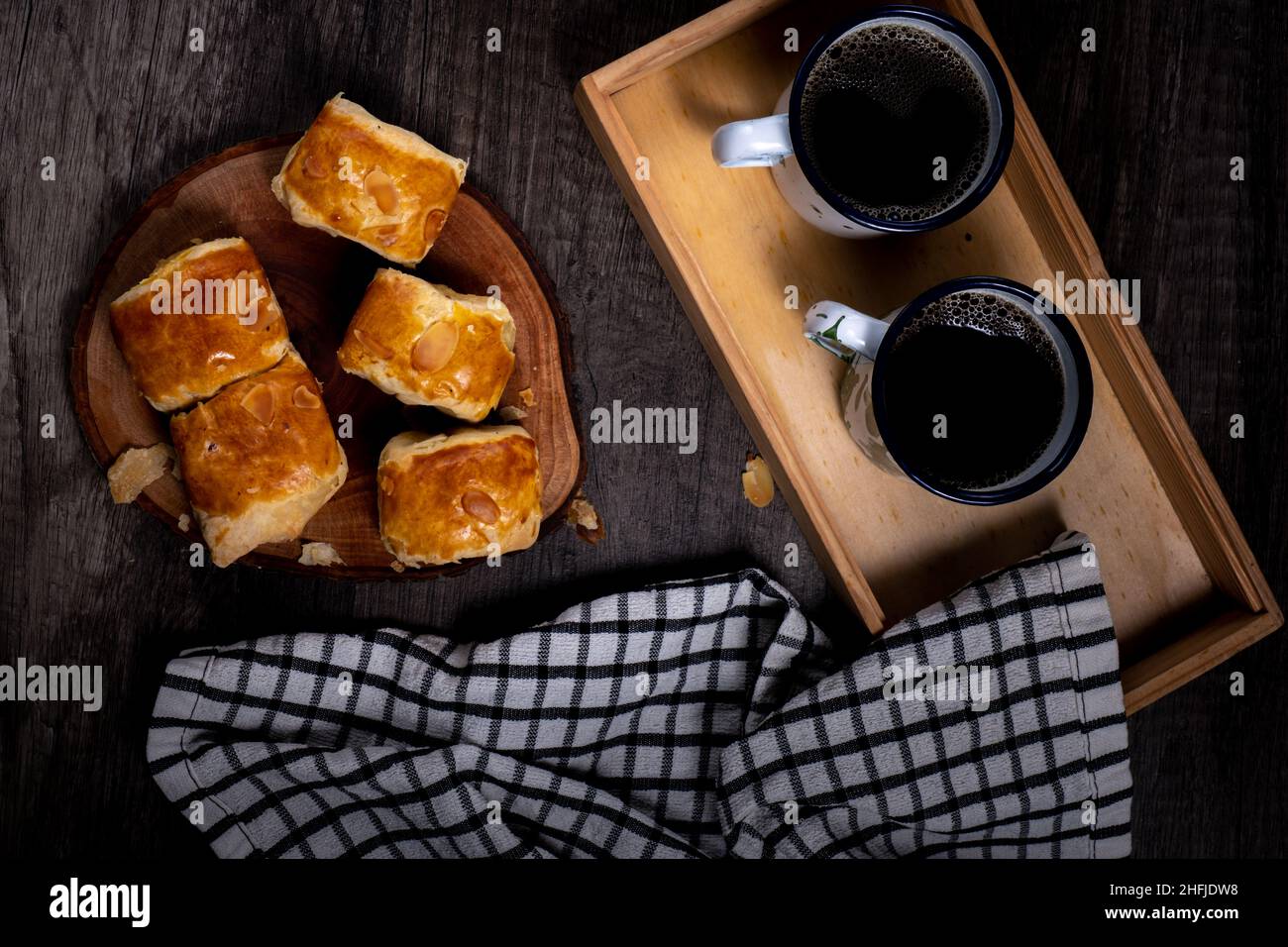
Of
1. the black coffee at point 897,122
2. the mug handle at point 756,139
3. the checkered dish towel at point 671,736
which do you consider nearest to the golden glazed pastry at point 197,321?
the checkered dish towel at point 671,736

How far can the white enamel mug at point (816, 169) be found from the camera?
41.6 inches

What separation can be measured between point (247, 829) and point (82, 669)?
0.34 metres

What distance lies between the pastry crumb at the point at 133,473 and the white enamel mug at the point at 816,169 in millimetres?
851

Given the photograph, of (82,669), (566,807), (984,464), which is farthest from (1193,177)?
(82,669)

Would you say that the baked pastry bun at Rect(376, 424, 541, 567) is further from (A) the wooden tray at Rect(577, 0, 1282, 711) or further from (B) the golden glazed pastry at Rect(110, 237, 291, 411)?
(A) the wooden tray at Rect(577, 0, 1282, 711)

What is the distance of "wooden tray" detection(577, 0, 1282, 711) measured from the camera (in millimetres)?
1201

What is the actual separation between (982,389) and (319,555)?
90 centimetres

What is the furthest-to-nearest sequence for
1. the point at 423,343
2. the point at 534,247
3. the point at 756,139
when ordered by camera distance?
the point at 534,247 → the point at 423,343 → the point at 756,139

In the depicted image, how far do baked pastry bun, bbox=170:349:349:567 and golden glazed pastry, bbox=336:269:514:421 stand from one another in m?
0.10

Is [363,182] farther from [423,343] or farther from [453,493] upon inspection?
[453,493]

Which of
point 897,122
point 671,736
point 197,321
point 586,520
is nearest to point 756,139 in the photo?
point 897,122

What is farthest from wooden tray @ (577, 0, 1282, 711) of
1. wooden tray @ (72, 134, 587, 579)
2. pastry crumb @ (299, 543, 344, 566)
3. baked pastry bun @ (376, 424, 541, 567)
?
pastry crumb @ (299, 543, 344, 566)

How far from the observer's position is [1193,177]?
140 cm

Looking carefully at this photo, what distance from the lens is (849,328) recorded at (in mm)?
1097
